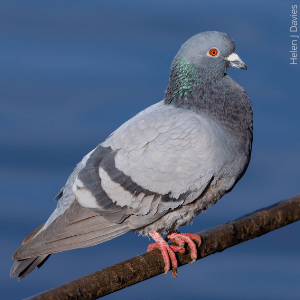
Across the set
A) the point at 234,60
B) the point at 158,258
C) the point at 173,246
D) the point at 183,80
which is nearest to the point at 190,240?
the point at 173,246

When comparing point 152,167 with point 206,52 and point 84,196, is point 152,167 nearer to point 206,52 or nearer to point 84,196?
point 84,196

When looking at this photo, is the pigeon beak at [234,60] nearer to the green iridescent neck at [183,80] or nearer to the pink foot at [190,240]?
the green iridescent neck at [183,80]

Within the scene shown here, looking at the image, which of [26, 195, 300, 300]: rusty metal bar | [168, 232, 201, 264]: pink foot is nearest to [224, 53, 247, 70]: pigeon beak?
[26, 195, 300, 300]: rusty metal bar

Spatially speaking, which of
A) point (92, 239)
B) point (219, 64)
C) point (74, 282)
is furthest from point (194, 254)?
point (219, 64)

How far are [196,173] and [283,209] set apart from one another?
77 cm

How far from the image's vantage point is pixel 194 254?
99.0 inches

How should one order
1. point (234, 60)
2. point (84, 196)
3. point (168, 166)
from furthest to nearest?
point (234, 60) < point (84, 196) < point (168, 166)

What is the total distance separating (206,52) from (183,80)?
0.19 m

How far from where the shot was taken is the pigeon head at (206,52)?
249 centimetres

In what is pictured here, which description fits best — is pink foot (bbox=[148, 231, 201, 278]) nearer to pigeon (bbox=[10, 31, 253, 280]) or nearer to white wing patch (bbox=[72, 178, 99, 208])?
pigeon (bbox=[10, 31, 253, 280])

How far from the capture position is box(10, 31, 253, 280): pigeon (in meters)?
2.31

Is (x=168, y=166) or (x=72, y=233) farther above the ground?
(x=168, y=166)

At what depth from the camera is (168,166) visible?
2.32m

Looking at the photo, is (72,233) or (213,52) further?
(213,52)
